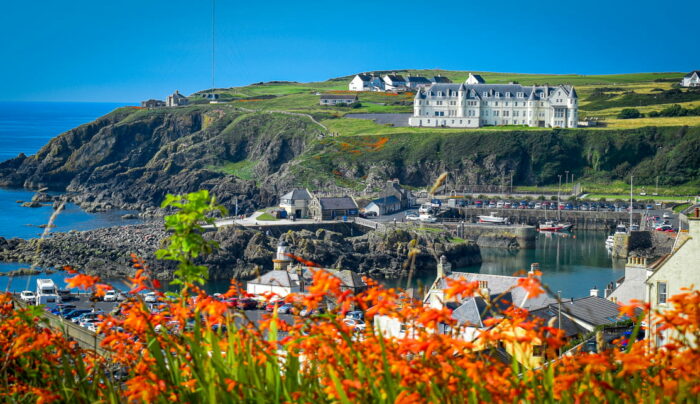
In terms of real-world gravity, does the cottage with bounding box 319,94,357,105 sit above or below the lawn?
above

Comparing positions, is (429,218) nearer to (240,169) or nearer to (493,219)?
(493,219)

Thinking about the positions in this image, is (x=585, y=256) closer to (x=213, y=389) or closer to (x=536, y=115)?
(x=536, y=115)

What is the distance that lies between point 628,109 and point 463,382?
107 metres

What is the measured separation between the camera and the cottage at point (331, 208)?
65.3m

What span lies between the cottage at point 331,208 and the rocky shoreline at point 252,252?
598cm

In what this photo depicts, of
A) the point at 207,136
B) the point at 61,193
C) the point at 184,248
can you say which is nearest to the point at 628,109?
the point at 207,136

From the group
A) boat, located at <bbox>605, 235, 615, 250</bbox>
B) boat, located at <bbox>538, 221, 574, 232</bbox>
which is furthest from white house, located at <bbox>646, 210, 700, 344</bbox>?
boat, located at <bbox>538, 221, 574, 232</bbox>

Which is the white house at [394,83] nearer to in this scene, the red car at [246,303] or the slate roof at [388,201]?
the slate roof at [388,201]

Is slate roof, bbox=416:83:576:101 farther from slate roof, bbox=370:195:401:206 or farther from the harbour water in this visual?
the harbour water

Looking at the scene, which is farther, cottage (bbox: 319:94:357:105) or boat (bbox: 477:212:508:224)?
cottage (bbox: 319:94:357:105)

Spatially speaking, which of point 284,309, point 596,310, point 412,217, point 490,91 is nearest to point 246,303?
point 596,310

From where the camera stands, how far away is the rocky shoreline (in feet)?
168

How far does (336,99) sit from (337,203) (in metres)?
54.0

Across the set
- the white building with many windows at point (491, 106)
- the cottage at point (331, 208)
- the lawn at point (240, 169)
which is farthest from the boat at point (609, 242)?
the lawn at point (240, 169)
